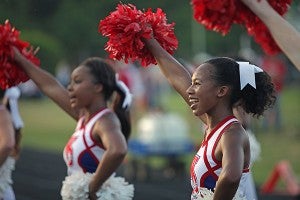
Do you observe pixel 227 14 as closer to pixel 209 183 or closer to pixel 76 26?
pixel 209 183

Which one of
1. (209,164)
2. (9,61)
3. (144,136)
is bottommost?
(209,164)

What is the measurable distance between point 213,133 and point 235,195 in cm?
33

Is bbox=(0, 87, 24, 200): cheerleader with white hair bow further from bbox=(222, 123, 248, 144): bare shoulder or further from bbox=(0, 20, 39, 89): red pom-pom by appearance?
bbox=(222, 123, 248, 144): bare shoulder

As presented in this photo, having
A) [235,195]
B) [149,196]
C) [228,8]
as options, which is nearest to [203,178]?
[235,195]

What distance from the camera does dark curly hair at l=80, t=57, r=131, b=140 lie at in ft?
19.4

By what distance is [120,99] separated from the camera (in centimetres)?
606

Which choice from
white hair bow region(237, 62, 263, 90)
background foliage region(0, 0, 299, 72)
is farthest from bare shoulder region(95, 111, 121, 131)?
background foliage region(0, 0, 299, 72)

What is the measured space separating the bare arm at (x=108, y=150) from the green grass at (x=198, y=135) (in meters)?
6.52

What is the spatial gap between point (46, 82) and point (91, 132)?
0.42 meters

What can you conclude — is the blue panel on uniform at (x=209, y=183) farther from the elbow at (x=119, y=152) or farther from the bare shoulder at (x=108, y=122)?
the bare shoulder at (x=108, y=122)

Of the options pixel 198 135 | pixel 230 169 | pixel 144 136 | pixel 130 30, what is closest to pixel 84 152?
pixel 130 30

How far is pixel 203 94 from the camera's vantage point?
4348mm

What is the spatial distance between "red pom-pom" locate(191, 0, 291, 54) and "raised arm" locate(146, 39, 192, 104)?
438 millimetres

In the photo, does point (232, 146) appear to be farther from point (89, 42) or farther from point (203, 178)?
point (89, 42)
